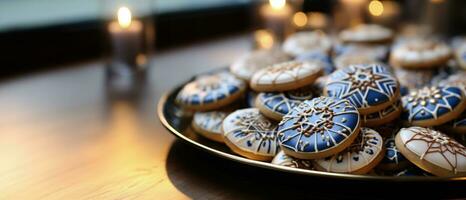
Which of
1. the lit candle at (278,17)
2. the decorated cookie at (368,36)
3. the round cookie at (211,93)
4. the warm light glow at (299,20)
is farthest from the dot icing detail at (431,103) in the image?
the warm light glow at (299,20)

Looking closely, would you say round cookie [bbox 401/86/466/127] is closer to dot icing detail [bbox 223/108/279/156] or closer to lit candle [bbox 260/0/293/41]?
dot icing detail [bbox 223/108/279/156]

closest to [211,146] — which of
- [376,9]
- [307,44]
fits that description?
[307,44]

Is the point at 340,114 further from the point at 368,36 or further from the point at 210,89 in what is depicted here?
the point at 368,36

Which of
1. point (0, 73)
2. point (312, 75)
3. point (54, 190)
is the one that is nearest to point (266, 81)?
point (312, 75)

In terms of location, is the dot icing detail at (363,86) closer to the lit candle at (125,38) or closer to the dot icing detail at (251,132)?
the dot icing detail at (251,132)

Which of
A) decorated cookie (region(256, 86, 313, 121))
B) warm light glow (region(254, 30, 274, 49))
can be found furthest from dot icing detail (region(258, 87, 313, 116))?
warm light glow (region(254, 30, 274, 49))

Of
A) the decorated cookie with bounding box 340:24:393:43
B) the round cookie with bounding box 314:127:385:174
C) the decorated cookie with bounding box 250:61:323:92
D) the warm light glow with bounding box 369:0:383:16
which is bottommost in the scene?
the warm light glow with bounding box 369:0:383:16

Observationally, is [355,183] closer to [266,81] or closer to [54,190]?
[266,81]
